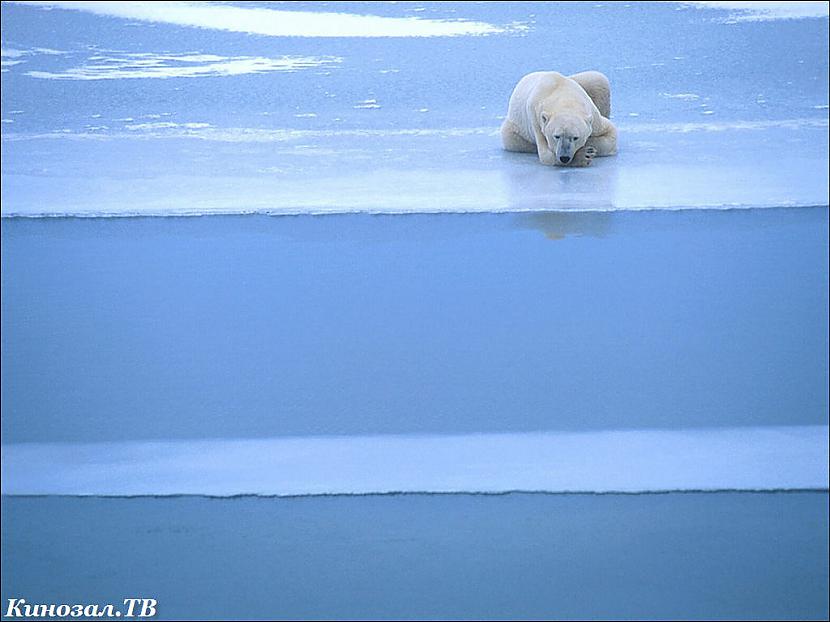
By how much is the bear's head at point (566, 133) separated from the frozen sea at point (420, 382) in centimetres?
9

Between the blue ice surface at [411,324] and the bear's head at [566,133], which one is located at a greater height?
the bear's head at [566,133]

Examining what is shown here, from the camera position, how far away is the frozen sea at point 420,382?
1301 millimetres

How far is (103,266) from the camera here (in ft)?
6.41

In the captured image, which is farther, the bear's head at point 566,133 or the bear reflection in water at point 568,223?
the bear's head at point 566,133

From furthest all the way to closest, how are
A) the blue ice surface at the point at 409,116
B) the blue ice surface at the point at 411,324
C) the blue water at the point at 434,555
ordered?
1. the blue ice surface at the point at 409,116
2. the blue ice surface at the point at 411,324
3. the blue water at the point at 434,555

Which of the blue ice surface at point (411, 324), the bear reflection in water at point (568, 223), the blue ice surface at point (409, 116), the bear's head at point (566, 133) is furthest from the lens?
the bear's head at point (566, 133)

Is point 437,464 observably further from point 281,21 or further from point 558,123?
point 281,21

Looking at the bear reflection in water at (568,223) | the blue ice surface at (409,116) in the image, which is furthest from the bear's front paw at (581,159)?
the bear reflection in water at (568,223)

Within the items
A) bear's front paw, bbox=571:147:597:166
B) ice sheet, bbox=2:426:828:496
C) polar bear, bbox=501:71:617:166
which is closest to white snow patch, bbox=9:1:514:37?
→ polar bear, bbox=501:71:617:166

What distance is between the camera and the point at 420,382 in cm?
165

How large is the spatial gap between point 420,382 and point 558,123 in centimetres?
123

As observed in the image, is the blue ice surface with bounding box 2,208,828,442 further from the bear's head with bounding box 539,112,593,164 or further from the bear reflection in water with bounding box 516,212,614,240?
the bear's head with bounding box 539,112,593,164

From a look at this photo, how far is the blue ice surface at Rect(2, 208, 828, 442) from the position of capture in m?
1.60

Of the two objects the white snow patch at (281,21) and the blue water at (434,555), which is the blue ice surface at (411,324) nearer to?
the blue water at (434,555)
